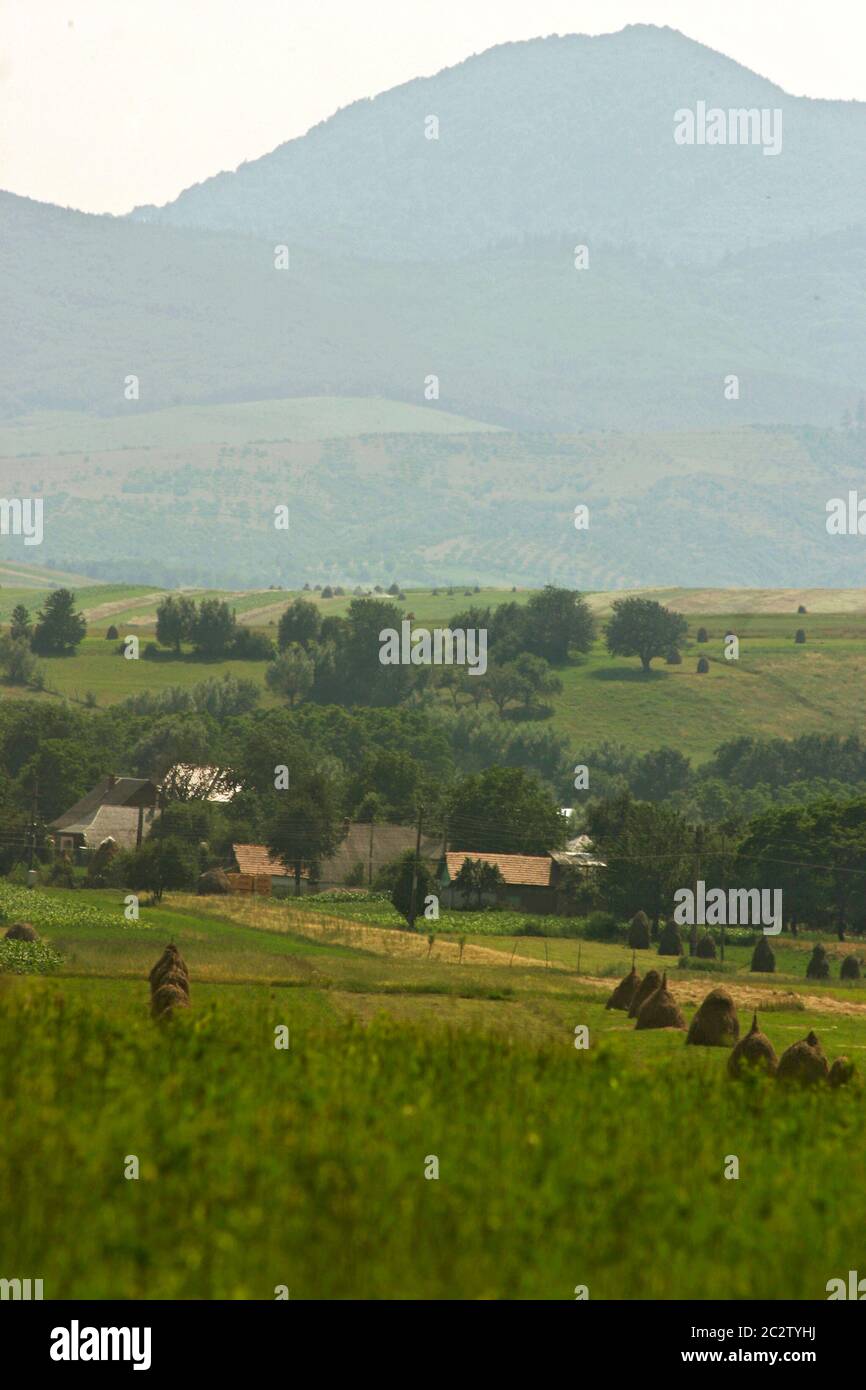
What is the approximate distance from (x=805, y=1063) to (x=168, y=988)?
13932mm

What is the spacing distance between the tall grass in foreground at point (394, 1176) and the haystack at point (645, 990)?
22848mm

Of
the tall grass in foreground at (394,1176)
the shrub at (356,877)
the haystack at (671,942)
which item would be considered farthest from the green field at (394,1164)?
the shrub at (356,877)

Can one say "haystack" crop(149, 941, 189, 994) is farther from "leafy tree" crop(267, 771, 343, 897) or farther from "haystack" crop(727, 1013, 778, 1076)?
"leafy tree" crop(267, 771, 343, 897)

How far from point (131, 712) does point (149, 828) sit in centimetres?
4900

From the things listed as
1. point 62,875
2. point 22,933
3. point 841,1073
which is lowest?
point 62,875

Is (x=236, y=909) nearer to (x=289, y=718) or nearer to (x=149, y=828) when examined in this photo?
(x=149, y=828)

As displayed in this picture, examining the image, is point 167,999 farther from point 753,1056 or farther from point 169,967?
point 753,1056

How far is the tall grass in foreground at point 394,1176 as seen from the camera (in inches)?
723

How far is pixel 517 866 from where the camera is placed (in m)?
127

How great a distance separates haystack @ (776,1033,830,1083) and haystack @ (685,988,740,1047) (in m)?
8.89

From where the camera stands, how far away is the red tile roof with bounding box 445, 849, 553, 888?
125 metres

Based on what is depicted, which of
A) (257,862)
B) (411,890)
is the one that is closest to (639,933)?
(411,890)

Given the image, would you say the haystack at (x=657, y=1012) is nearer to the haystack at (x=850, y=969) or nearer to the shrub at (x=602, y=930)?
the haystack at (x=850, y=969)

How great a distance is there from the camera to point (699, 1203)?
2247 centimetres
